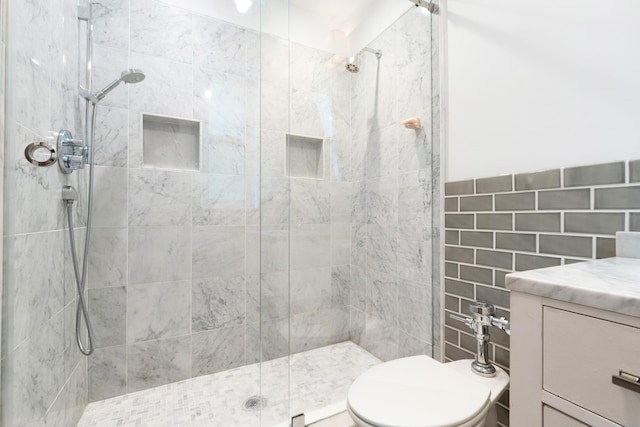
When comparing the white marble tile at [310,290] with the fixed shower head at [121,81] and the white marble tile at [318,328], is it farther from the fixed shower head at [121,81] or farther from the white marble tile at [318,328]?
the fixed shower head at [121,81]

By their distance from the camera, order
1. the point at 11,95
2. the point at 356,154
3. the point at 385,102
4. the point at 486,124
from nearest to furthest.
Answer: the point at 11,95 → the point at 486,124 → the point at 385,102 → the point at 356,154

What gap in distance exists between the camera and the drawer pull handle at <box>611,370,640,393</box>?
40 cm

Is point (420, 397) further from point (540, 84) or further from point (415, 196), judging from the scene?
point (540, 84)

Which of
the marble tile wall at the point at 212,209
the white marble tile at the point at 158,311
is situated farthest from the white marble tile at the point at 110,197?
the white marble tile at the point at 158,311

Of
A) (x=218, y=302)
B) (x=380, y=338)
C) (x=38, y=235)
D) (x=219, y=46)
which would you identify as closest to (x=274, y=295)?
(x=218, y=302)

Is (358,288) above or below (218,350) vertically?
above

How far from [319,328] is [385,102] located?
151 centimetres

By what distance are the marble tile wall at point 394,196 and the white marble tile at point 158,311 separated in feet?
3.44

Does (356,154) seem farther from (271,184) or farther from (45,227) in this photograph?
(45,227)

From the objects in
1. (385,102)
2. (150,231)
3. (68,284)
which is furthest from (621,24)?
(68,284)

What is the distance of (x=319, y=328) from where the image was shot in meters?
1.79

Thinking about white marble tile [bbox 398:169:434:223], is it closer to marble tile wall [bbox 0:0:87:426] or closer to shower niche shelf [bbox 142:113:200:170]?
shower niche shelf [bbox 142:113:200:170]

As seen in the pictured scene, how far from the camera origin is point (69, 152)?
113cm

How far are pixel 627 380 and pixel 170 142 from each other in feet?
6.34
